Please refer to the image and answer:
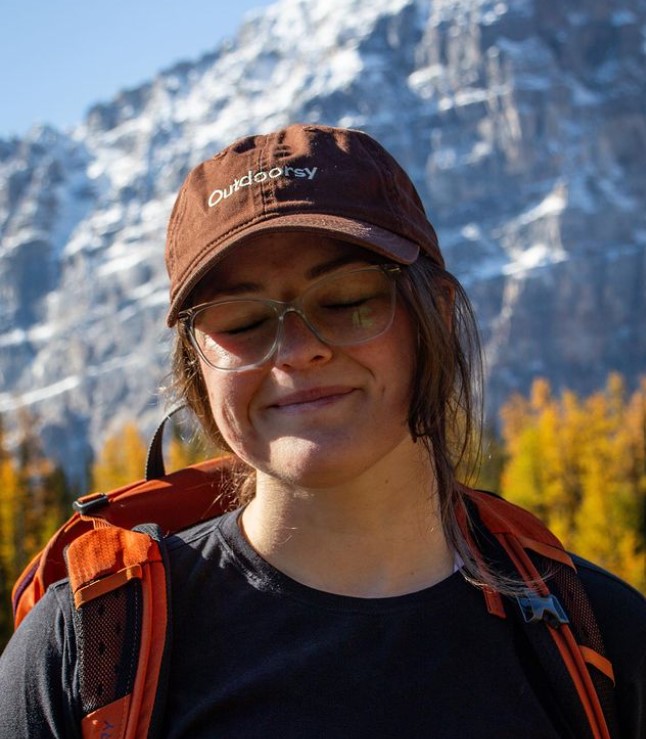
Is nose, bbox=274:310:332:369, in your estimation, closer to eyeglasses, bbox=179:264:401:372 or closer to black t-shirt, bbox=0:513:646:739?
eyeglasses, bbox=179:264:401:372

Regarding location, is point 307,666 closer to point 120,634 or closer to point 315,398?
point 120,634

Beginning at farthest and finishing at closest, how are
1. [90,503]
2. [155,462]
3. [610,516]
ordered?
[610,516] → [155,462] → [90,503]

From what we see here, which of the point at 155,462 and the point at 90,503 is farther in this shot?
the point at 155,462

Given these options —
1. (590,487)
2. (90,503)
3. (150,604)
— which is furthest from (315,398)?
(590,487)

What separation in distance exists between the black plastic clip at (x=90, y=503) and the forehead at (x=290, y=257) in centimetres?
79

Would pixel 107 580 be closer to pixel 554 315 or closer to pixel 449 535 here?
pixel 449 535

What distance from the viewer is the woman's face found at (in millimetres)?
2070

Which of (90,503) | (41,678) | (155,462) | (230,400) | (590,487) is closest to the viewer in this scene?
(41,678)

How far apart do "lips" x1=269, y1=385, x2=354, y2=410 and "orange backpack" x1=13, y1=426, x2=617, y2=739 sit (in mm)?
466

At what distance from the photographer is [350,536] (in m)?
2.22

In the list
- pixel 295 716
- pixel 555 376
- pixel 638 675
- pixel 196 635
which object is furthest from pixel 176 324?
pixel 555 376

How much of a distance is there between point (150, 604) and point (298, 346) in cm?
64

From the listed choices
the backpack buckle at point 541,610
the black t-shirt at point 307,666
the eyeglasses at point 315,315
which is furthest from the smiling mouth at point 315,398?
the backpack buckle at point 541,610

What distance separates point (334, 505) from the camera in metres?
2.20
